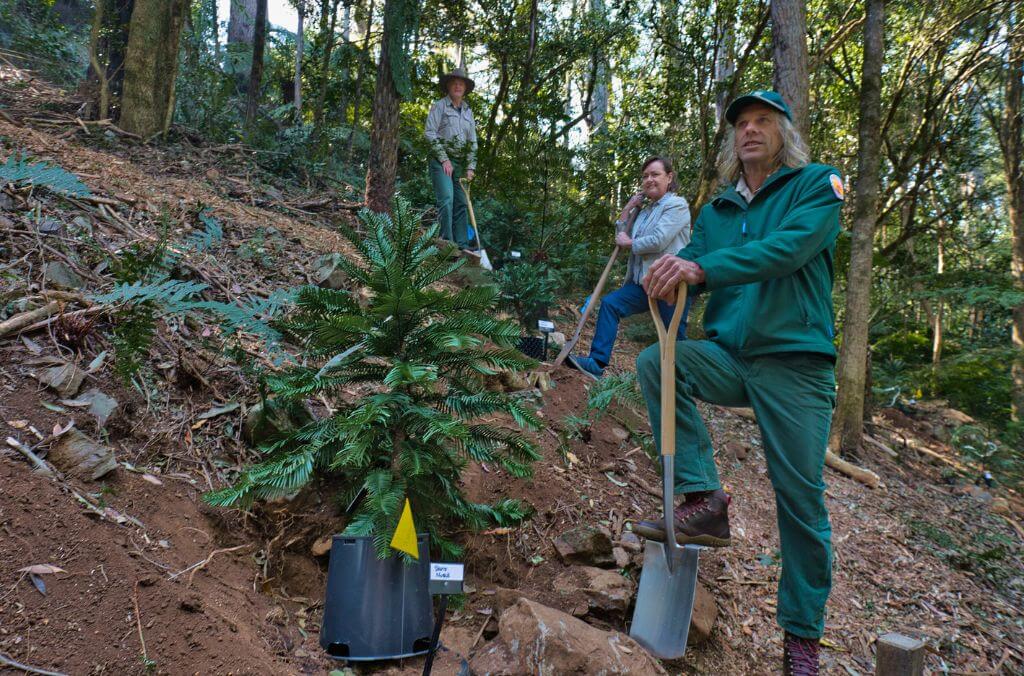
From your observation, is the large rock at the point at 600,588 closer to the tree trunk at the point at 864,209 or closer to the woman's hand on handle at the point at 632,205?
the woman's hand on handle at the point at 632,205

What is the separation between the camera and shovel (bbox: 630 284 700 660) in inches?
103

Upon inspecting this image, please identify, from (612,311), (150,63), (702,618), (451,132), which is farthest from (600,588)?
(150,63)

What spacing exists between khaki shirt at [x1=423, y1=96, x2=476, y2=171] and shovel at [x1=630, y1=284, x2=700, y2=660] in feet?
18.0

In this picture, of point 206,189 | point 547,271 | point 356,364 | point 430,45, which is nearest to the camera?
point 356,364

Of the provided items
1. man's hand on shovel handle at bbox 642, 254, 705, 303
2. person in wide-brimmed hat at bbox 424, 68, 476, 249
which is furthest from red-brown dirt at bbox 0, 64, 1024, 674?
person in wide-brimmed hat at bbox 424, 68, 476, 249

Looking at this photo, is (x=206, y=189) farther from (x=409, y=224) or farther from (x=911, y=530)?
(x=911, y=530)

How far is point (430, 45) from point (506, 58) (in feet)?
6.27

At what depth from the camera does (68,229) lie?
11.9ft

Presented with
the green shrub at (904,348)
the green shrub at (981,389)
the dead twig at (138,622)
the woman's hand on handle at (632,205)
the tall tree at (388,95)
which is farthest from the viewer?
the green shrub at (904,348)

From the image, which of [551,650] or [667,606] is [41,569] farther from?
[667,606]

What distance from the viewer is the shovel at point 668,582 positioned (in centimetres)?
262

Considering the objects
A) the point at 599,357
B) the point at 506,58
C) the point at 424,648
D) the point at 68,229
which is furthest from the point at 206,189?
the point at 506,58

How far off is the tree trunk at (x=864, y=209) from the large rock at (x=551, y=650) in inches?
232

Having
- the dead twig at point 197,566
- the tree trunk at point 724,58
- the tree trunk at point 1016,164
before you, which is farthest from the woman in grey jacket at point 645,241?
the tree trunk at point 1016,164
